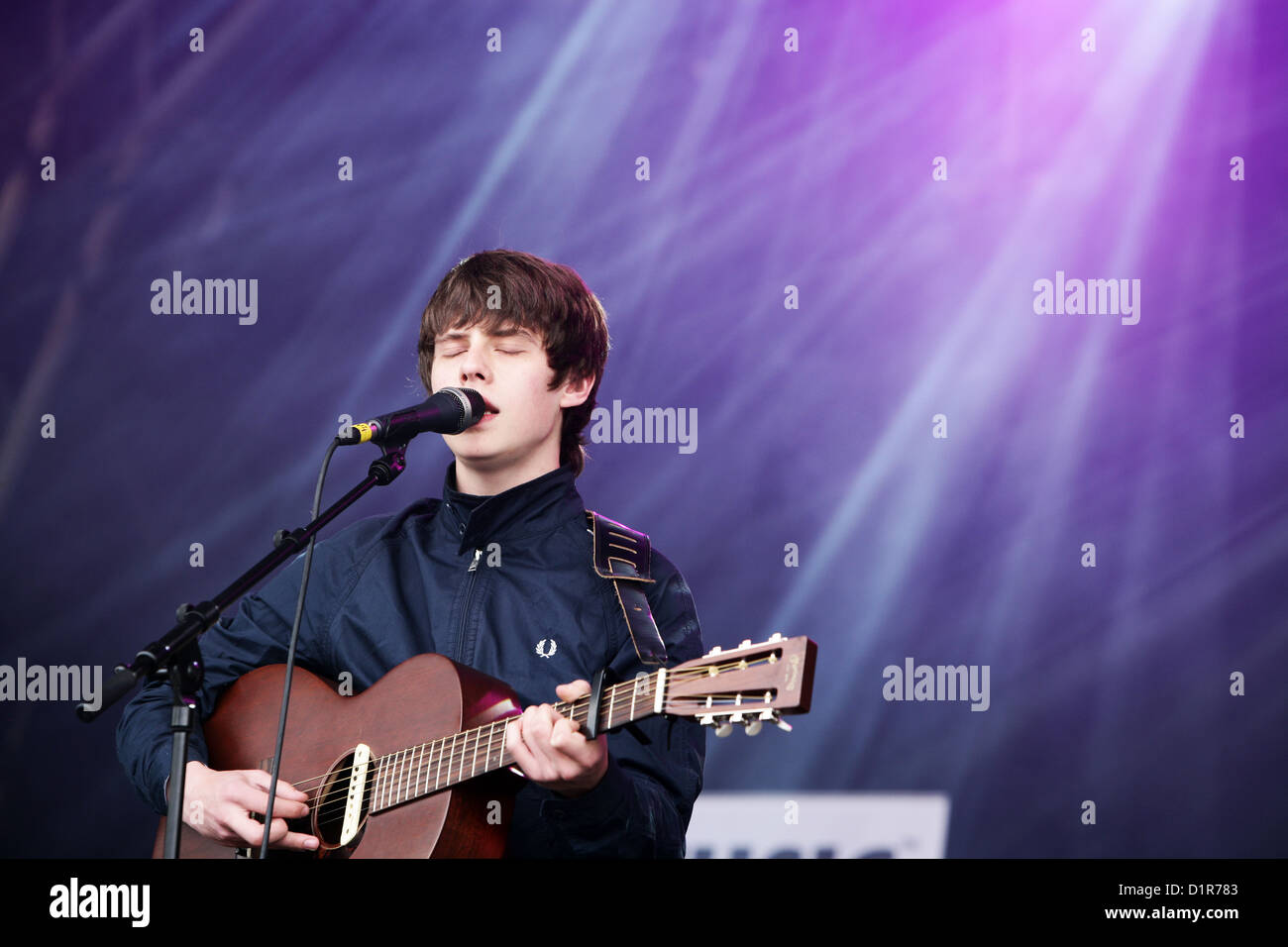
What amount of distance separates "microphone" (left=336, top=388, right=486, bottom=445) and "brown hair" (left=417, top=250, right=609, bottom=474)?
26 centimetres

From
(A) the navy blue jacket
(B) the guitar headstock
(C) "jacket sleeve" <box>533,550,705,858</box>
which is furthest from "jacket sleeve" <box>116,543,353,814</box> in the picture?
(B) the guitar headstock

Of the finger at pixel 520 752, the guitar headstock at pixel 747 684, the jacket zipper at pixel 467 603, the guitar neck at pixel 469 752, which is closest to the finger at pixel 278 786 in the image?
the guitar neck at pixel 469 752

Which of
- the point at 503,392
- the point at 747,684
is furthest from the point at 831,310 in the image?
the point at 747,684

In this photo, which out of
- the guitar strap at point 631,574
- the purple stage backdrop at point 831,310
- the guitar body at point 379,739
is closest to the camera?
the guitar body at point 379,739

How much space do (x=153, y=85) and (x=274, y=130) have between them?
0.44m

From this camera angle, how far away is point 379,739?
2256 millimetres

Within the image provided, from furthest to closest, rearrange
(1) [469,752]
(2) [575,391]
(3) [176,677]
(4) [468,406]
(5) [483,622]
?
(2) [575,391] < (5) [483,622] < (4) [468,406] < (1) [469,752] < (3) [176,677]

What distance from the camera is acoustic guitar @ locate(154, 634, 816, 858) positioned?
183 cm

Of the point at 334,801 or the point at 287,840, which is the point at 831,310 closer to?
the point at 334,801

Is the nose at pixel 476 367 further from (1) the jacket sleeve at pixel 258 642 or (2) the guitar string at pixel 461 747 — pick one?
(2) the guitar string at pixel 461 747

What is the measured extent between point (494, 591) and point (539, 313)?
2.06 feet

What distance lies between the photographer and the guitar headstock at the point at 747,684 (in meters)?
1.74

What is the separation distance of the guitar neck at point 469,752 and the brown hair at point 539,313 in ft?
2.56

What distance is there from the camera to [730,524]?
4266mm
